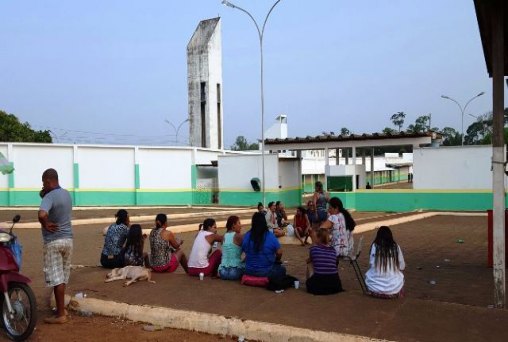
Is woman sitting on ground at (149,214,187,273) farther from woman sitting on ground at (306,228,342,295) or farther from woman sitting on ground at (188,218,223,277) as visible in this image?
woman sitting on ground at (306,228,342,295)

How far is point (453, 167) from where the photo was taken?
25.7m

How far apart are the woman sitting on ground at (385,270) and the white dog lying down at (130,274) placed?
3.16 metres

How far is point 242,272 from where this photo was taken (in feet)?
23.7

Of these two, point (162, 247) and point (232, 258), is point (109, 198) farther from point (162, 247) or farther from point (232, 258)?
point (232, 258)

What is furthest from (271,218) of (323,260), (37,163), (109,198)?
(37,163)

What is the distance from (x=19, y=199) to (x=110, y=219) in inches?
505

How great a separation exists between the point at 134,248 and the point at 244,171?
80.3 feet

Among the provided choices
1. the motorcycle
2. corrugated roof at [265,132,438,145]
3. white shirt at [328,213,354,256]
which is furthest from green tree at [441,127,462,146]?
the motorcycle

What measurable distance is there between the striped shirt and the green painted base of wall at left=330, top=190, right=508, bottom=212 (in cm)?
2136

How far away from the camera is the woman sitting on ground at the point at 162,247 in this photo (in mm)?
7817

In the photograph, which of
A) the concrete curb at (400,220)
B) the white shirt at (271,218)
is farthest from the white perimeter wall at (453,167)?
the white shirt at (271,218)

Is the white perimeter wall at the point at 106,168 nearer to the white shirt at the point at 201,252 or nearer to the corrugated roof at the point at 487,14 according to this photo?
the white shirt at the point at 201,252

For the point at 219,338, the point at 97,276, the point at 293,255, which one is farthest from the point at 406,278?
the point at 97,276

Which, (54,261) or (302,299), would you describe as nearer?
(54,261)
